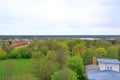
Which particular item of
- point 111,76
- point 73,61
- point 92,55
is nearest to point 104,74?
point 111,76

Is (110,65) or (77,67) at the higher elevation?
(110,65)

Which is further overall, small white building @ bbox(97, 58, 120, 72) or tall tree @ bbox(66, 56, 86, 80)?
small white building @ bbox(97, 58, 120, 72)

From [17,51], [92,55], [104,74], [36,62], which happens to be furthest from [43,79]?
[17,51]

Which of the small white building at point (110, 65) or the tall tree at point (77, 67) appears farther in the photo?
the small white building at point (110, 65)

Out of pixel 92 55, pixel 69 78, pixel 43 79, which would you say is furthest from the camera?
pixel 92 55

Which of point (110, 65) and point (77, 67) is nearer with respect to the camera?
point (77, 67)

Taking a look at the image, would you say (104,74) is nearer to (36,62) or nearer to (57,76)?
(57,76)

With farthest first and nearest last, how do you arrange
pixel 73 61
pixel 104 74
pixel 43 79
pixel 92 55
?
1. pixel 92 55
2. pixel 73 61
3. pixel 43 79
4. pixel 104 74

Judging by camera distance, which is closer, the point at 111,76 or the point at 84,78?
the point at 111,76

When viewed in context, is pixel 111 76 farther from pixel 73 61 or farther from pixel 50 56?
pixel 50 56
